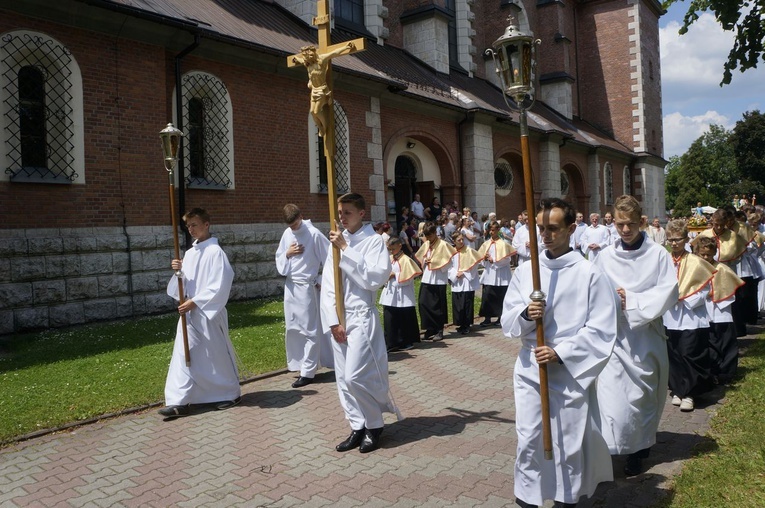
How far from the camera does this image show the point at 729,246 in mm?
8641

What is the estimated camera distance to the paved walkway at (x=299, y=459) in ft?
14.3

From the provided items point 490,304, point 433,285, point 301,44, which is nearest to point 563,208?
point 433,285

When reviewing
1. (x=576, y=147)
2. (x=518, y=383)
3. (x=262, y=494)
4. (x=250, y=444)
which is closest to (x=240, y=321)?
(x=250, y=444)

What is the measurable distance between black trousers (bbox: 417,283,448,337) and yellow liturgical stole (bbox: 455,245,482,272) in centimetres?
75

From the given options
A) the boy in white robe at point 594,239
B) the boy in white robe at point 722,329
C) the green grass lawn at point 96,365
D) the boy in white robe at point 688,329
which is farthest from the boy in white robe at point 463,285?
the boy in white robe at point 594,239

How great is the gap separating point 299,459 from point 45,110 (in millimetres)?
8738

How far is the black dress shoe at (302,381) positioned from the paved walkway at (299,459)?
0.32m

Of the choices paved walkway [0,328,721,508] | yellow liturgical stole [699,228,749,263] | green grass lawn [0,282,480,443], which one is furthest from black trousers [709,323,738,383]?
green grass lawn [0,282,480,443]

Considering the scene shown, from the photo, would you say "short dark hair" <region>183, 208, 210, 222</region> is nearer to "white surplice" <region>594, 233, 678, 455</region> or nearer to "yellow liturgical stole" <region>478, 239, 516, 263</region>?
"white surplice" <region>594, 233, 678, 455</region>

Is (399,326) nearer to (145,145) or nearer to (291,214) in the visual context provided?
(291,214)

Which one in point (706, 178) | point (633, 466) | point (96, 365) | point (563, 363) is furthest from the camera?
point (706, 178)

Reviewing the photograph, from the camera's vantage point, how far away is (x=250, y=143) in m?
14.1

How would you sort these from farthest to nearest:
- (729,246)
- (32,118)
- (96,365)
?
(32,118)
(729,246)
(96,365)

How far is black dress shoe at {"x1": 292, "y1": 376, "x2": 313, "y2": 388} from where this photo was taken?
737cm
